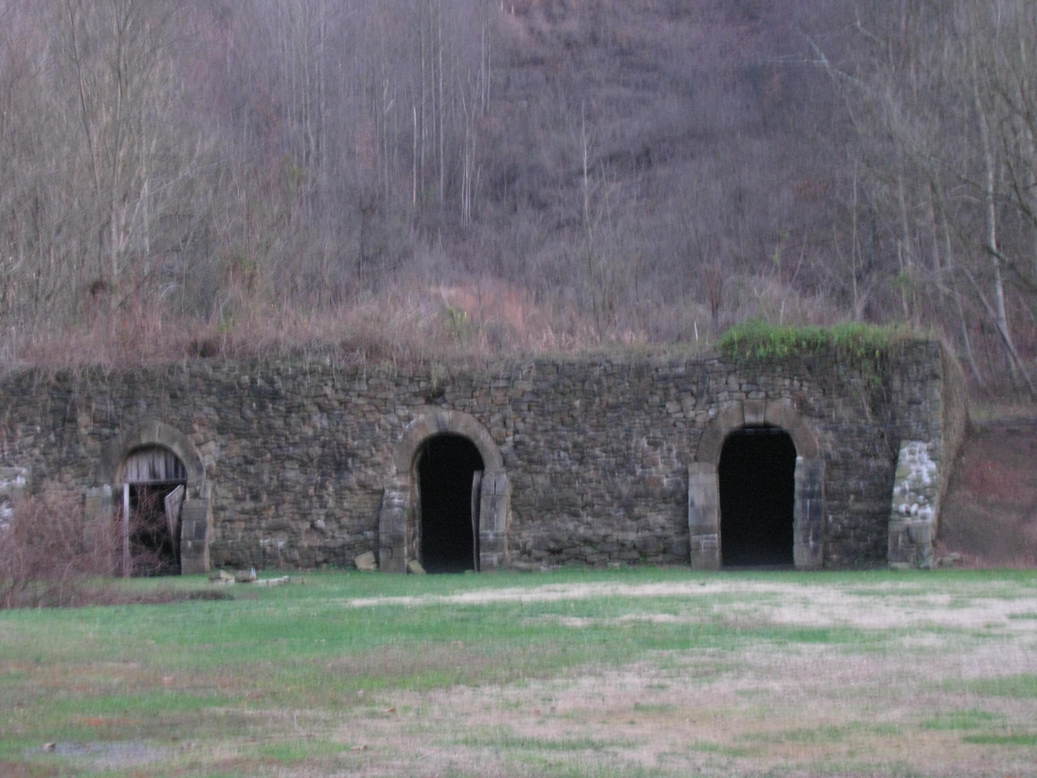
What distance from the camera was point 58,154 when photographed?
27281 millimetres

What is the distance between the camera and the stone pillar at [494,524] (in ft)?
63.7

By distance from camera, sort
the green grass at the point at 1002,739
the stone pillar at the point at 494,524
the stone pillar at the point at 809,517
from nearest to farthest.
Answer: the green grass at the point at 1002,739 < the stone pillar at the point at 809,517 < the stone pillar at the point at 494,524

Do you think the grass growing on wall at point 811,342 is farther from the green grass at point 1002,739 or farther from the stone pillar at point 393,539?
the green grass at point 1002,739

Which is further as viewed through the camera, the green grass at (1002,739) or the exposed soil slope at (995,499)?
the exposed soil slope at (995,499)

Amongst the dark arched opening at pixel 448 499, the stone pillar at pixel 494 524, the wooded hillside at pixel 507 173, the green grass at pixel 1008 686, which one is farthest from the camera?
the wooded hillside at pixel 507 173

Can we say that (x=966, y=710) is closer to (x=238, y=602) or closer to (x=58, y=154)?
(x=238, y=602)

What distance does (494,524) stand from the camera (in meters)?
19.5

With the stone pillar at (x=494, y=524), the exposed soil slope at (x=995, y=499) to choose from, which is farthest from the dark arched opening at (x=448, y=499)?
the exposed soil slope at (x=995, y=499)

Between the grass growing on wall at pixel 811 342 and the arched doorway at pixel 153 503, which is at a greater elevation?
the grass growing on wall at pixel 811 342

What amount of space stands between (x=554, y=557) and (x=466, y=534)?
5075 millimetres

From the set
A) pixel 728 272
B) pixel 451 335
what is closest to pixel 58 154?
pixel 451 335

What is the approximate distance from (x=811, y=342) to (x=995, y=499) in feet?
11.2

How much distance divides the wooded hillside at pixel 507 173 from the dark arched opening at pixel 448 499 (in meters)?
2.54

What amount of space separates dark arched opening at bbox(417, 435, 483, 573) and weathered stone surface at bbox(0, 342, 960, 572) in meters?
3.58
